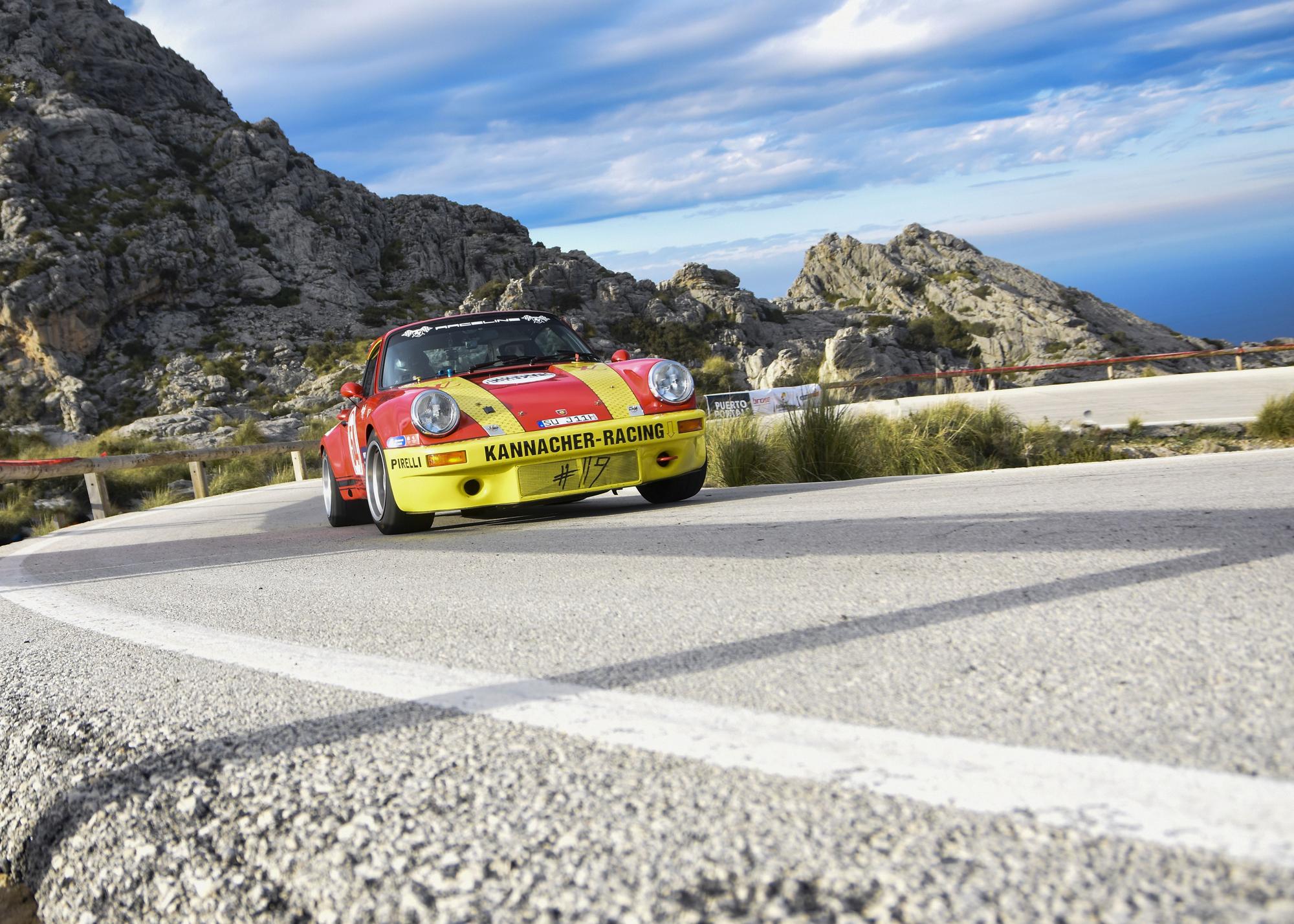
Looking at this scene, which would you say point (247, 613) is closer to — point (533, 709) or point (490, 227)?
point (533, 709)

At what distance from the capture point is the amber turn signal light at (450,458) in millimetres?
6098

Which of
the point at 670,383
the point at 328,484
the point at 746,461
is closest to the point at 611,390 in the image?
the point at 670,383

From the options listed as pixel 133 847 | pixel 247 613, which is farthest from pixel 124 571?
pixel 133 847

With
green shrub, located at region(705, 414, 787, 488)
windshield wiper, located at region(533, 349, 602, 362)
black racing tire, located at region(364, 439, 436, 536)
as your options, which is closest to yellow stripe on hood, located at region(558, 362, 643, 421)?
windshield wiper, located at region(533, 349, 602, 362)

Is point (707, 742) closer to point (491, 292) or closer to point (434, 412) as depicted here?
point (434, 412)

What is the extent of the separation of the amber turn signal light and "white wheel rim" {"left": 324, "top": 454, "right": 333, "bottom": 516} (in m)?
2.29

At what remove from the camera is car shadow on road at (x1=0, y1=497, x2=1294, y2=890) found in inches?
84.1

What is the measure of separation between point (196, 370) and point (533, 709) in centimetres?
6275

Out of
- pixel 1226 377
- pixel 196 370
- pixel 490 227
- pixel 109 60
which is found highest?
pixel 109 60

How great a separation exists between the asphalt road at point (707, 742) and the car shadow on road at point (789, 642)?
13 millimetres

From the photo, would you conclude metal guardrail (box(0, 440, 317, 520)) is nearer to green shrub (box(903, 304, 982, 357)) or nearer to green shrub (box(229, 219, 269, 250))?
green shrub (box(903, 304, 982, 357))

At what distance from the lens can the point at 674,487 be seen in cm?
712

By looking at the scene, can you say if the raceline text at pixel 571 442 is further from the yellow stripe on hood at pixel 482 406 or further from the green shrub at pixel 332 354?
the green shrub at pixel 332 354

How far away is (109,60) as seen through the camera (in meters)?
81.4
